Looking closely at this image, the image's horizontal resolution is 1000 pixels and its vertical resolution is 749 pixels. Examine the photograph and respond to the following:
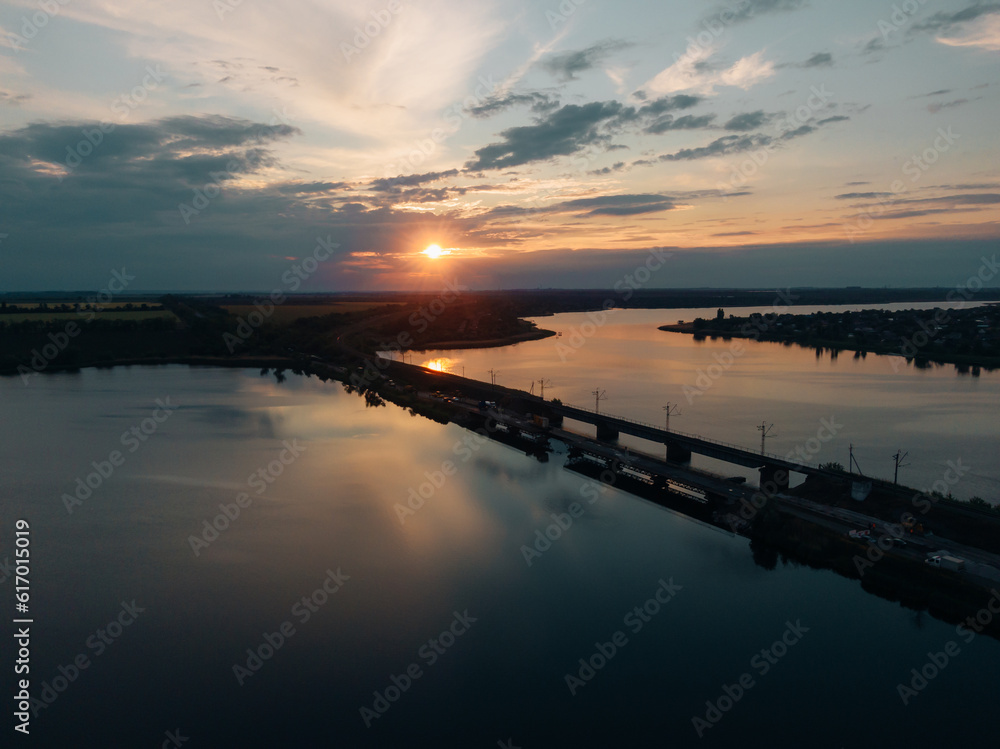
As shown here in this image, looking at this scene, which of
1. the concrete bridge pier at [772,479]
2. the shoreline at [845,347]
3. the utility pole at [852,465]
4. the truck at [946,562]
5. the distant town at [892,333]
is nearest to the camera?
the truck at [946,562]

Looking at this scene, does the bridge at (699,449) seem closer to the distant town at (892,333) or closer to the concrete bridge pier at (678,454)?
the concrete bridge pier at (678,454)

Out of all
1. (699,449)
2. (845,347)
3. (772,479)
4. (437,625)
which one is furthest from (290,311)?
(437,625)

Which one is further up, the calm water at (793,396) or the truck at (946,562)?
the truck at (946,562)

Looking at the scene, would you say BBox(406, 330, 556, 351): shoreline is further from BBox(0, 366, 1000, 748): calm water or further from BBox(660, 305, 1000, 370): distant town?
BBox(0, 366, 1000, 748): calm water

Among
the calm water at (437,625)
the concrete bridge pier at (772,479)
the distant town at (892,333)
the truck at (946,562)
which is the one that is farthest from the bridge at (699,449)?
the distant town at (892,333)

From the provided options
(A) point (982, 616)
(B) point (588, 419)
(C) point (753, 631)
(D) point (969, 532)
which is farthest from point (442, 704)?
(B) point (588, 419)

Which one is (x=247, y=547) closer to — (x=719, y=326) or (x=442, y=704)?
(x=442, y=704)
